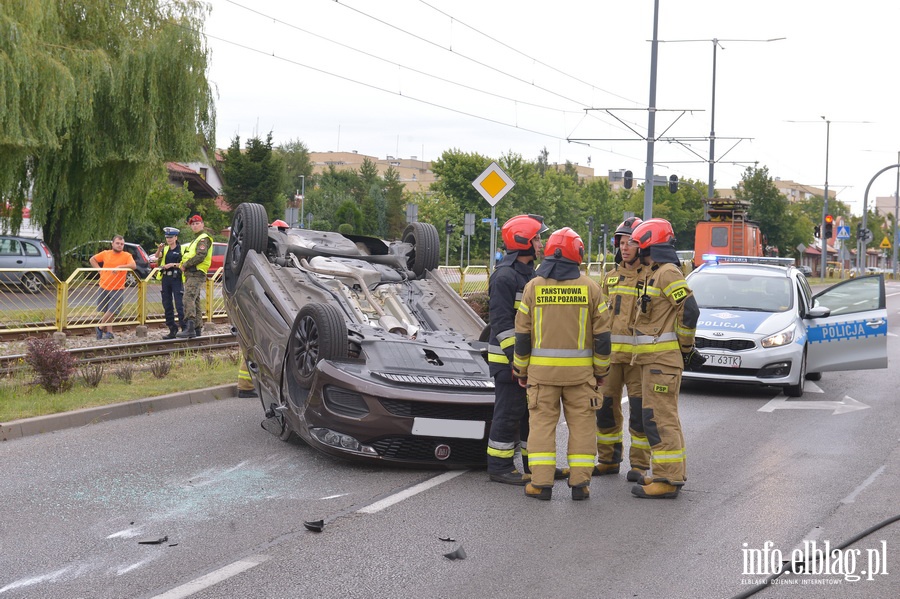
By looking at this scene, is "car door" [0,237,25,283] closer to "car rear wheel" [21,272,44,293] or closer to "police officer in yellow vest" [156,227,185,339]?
"car rear wheel" [21,272,44,293]

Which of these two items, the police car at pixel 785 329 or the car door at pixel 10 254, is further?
the car door at pixel 10 254

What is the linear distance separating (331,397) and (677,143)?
24074mm

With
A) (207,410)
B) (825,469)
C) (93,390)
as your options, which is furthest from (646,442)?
(93,390)

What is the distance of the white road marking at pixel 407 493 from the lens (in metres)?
6.27

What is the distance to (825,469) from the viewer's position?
25.5 feet

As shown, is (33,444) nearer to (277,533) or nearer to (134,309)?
(277,533)

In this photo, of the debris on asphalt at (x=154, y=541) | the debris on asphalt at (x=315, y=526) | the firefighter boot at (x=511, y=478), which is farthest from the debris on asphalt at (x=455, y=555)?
the firefighter boot at (x=511, y=478)

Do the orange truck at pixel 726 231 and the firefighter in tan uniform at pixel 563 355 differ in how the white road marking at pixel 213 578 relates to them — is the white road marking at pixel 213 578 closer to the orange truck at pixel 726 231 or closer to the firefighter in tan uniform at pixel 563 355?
the firefighter in tan uniform at pixel 563 355

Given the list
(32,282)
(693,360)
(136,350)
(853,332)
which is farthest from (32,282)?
(853,332)

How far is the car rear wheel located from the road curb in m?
5.64

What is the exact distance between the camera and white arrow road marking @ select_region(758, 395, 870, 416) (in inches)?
430

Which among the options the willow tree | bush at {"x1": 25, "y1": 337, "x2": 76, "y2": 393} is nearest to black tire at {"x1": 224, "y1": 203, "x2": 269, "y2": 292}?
bush at {"x1": 25, "y1": 337, "x2": 76, "y2": 393}

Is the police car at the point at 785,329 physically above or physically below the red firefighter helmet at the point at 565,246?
below

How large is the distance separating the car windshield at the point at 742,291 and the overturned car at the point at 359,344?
431 centimetres
